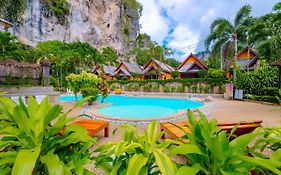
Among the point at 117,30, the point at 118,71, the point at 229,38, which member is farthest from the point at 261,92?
the point at 117,30

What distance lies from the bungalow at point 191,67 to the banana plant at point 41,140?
2950 centimetres

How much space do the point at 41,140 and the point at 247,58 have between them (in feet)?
103

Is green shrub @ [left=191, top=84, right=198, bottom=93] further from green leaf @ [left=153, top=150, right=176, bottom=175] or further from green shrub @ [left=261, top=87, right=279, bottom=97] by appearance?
green leaf @ [left=153, top=150, right=176, bottom=175]

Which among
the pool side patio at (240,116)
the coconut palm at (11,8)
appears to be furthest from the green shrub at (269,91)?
the coconut palm at (11,8)

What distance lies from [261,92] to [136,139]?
16.3 meters

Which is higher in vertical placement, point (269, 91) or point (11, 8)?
point (11, 8)

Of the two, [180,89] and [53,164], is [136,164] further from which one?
[180,89]

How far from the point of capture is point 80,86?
12.7m

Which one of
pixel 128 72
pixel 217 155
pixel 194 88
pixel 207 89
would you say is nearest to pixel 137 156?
pixel 217 155

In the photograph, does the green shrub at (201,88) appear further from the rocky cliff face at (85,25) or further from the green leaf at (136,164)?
the rocky cliff face at (85,25)

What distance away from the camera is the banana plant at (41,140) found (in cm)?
125

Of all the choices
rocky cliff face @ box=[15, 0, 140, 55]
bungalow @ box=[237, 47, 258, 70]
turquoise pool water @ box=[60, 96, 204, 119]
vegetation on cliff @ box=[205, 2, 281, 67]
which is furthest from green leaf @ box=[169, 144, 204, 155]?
rocky cliff face @ box=[15, 0, 140, 55]

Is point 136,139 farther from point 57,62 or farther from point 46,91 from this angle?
point 57,62

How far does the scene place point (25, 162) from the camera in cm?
111
